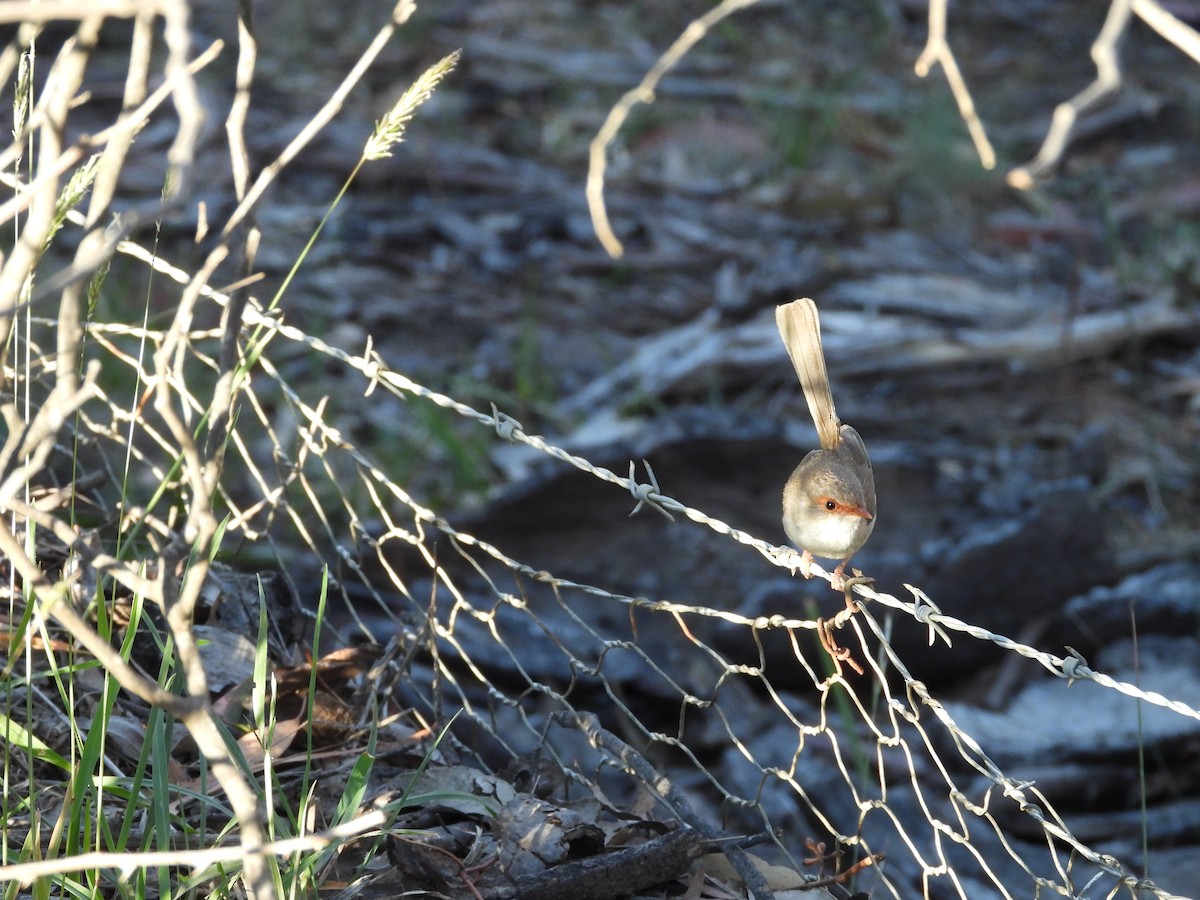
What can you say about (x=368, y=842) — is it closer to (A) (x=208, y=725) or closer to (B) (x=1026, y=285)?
(A) (x=208, y=725)

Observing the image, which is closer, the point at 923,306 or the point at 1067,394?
the point at 1067,394

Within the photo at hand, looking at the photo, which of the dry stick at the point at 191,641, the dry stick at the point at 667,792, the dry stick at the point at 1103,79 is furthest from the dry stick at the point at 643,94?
the dry stick at the point at 667,792

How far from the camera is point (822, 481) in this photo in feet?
8.04

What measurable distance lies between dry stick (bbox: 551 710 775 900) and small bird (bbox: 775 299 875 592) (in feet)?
1.45

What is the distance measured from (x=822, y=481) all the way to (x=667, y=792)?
728 mm

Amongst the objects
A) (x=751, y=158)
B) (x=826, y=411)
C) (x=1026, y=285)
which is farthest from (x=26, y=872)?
(x=751, y=158)

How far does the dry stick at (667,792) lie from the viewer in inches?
74.4

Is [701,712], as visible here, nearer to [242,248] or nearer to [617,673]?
[617,673]

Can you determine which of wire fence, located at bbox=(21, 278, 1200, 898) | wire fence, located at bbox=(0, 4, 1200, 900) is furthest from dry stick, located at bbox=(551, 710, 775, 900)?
wire fence, located at bbox=(21, 278, 1200, 898)

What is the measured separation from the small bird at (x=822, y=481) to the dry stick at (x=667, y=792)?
0.44 m

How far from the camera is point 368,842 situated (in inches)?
75.8

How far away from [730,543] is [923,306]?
277cm

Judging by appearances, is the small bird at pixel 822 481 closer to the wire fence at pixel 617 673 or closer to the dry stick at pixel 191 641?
the wire fence at pixel 617 673

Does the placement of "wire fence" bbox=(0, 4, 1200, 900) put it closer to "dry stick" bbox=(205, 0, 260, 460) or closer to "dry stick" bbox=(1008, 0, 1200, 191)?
"dry stick" bbox=(205, 0, 260, 460)
